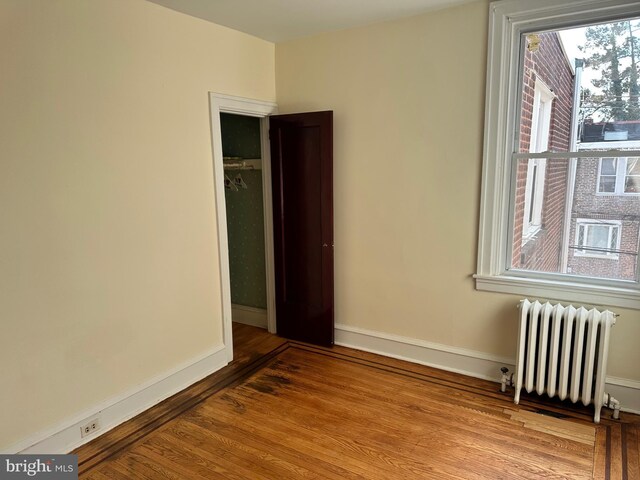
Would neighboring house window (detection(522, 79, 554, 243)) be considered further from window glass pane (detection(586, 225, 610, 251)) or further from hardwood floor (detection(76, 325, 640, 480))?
hardwood floor (detection(76, 325, 640, 480))

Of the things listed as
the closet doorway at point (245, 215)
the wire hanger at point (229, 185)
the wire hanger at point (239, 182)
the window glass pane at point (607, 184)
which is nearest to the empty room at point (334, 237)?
the window glass pane at point (607, 184)

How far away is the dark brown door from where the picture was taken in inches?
142

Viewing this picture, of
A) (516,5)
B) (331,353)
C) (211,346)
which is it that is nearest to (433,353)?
(331,353)

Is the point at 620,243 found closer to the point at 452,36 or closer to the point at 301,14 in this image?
the point at 452,36

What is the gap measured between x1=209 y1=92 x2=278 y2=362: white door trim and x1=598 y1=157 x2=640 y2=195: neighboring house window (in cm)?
259

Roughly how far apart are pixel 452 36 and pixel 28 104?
2.67m

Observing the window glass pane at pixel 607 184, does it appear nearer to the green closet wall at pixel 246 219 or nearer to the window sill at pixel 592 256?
the window sill at pixel 592 256

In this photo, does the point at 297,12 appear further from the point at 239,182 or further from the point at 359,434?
the point at 359,434

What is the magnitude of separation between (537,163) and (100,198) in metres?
2.86

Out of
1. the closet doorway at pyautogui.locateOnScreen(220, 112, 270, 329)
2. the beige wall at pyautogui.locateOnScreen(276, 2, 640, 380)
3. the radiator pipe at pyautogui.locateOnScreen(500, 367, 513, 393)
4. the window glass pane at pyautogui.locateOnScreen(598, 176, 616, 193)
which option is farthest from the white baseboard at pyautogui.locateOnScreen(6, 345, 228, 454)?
the window glass pane at pyautogui.locateOnScreen(598, 176, 616, 193)

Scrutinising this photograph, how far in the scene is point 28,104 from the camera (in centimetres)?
217

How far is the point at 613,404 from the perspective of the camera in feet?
8.96

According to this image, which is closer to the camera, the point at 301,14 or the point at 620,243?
the point at 620,243

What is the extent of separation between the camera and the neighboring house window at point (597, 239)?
2732mm
